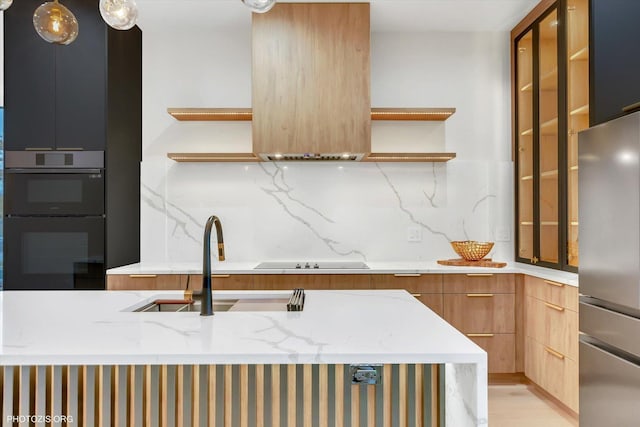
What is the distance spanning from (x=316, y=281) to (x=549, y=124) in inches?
73.6

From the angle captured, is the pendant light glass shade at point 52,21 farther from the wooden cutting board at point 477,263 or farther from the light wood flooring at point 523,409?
the light wood flooring at point 523,409

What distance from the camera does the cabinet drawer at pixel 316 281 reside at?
10.2 ft

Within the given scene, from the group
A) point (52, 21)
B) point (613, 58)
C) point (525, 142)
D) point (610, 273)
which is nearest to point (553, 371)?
point (610, 273)

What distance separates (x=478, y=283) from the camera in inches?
124

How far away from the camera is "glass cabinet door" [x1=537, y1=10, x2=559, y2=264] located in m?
2.99

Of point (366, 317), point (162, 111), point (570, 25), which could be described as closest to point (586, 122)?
point (570, 25)

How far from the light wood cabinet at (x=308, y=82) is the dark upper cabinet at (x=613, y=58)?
4.42 feet

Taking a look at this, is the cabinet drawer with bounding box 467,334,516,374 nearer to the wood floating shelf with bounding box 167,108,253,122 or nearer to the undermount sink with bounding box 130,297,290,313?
the undermount sink with bounding box 130,297,290,313

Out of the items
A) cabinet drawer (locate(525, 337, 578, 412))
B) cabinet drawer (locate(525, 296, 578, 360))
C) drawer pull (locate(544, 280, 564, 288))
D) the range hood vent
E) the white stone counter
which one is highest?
the range hood vent


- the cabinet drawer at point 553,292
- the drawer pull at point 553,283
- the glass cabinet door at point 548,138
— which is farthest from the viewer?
the glass cabinet door at point 548,138

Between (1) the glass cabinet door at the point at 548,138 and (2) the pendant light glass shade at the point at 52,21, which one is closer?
(2) the pendant light glass shade at the point at 52,21

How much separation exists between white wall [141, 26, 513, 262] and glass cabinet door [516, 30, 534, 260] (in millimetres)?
161

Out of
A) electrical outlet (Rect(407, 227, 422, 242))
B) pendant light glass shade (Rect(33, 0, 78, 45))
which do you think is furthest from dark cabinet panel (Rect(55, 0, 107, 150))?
electrical outlet (Rect(407, 227, 422, 242))

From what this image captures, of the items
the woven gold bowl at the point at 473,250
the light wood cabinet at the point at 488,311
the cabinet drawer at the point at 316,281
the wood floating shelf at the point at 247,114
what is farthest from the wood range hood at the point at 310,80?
the light wood cabinet at the point at 488,311
